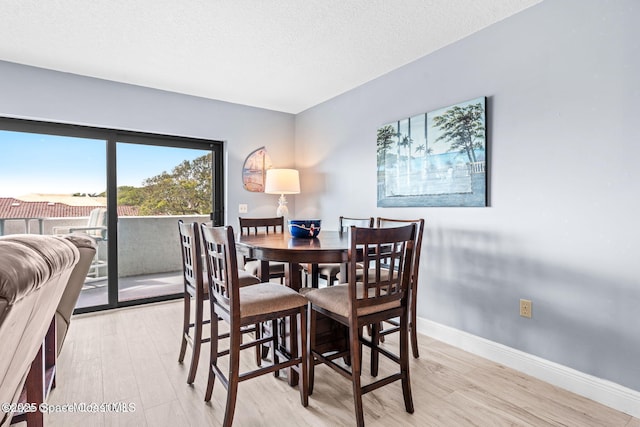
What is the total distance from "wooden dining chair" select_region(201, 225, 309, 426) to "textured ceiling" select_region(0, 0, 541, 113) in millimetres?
1481

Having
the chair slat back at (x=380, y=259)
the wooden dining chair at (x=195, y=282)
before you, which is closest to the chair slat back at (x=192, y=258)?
the wooden dining chair at (x=195, y=282)

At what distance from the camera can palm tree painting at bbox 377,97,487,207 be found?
2.34 meters

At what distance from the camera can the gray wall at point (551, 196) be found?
1.73m

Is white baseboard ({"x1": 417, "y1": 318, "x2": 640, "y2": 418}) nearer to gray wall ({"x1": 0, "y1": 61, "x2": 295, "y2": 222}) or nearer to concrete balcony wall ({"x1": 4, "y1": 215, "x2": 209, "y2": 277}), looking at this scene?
gray wall ({"x1": 0, "y1": 61, "x2": 295, "y2": 222})

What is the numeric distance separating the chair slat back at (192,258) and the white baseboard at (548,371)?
1.86 metres

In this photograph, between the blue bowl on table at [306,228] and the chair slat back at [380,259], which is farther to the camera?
the blue bowl on table at [306,228]

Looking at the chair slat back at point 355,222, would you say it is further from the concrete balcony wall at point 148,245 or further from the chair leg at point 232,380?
the concrete balcony wall at point 148,245

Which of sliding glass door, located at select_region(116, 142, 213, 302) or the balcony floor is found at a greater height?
sliding glass door, located at select_region(116, 142, 213, 302)

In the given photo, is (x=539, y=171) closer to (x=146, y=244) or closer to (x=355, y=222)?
(x=355, y=222)

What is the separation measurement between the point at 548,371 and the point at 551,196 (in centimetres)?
105

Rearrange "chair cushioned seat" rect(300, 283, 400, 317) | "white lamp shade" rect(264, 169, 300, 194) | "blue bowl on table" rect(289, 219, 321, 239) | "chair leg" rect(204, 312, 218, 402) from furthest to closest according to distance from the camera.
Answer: "white lamp shade" rect(264, 169, 300, 194) → "blue bowl on table" rect(289, 219, 321, 239) → "chair leg" rect(204, 312, 218, 402) → "chair cushioned seat" rect(300, 283, 400, 317)

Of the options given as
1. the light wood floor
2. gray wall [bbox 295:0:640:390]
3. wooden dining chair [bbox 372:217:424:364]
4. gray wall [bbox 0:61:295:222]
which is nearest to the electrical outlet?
gray wall [bbox 295:0:640:390]

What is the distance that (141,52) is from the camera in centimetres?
265

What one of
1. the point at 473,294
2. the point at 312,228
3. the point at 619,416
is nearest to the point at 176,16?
the point at 312,228
